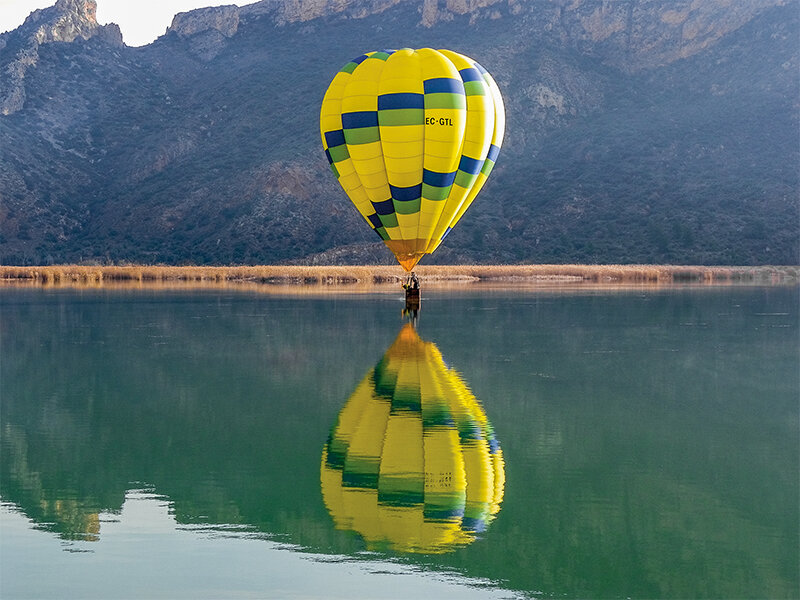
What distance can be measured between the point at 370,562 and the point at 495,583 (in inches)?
50.7

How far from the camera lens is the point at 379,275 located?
7581cm

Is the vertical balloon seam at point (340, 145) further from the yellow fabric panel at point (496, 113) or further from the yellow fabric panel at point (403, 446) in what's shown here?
the yellow fabric panel at point (403, 446)

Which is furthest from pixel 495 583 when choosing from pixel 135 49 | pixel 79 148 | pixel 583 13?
pixel 135 49

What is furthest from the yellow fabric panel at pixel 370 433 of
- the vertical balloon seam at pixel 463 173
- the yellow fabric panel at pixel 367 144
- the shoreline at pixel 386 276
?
the shoreline at pixel 386 276

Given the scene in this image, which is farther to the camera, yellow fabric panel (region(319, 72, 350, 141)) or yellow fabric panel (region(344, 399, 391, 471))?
yellow fabric panel (region(319, 72, 350, 141))

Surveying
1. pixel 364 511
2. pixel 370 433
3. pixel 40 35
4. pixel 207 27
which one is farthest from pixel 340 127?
pixel 207 27

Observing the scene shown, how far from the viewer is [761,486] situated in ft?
49.2

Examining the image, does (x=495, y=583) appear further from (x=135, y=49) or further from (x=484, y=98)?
(x=135, y=49)

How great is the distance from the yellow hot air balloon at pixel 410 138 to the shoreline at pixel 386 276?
97.3ft

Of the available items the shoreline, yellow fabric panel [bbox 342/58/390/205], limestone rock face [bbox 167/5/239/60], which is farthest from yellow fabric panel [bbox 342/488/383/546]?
limestone rock face [bbox 167/5/239/60]

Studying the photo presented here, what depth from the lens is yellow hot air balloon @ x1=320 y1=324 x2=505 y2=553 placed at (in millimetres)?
13109

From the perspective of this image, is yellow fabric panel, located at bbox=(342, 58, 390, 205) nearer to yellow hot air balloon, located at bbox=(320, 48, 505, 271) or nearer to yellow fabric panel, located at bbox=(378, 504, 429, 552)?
yellow hot air balloon, located at bbox=(320, 48, 505, 271)

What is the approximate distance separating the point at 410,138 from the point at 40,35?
110522 millimetres

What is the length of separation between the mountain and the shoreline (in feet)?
37.8
